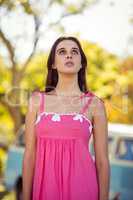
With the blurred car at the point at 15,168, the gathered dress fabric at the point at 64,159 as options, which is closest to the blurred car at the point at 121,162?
the blurred car at the point at 15,168

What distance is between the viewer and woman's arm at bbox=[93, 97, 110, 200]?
10.4ft

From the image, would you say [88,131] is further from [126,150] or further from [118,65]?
[118,65]

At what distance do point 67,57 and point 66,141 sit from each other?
48cm

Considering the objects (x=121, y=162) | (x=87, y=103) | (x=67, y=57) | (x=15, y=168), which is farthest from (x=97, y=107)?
(x=15, y=168)

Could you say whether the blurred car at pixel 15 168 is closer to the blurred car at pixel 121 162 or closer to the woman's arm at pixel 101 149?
the blurred car at pixel 121 162

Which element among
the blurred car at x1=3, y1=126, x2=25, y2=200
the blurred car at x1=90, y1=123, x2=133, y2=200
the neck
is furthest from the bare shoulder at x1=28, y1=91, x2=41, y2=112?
the blurred car at x1=3, y1=126, x2=25, y2=200

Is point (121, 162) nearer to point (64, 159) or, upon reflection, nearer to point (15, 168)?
point (15, 168)

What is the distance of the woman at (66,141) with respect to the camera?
10.2ft

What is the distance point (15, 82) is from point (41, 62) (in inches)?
66.4

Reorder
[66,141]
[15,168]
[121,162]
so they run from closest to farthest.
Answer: [66,141]
[121,162]
[15,168]

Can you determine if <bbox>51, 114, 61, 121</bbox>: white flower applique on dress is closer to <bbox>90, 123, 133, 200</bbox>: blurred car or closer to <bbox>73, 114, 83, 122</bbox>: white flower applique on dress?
<bbox>73, 114, 83, 122</bbox>: white flower applique on dress

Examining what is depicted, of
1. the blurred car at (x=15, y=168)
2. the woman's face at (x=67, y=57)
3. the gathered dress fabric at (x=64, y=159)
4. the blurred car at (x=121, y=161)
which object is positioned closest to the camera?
the gathered dress fabric at (x=64, y=159)

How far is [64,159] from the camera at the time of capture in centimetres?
311

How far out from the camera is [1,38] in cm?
823
